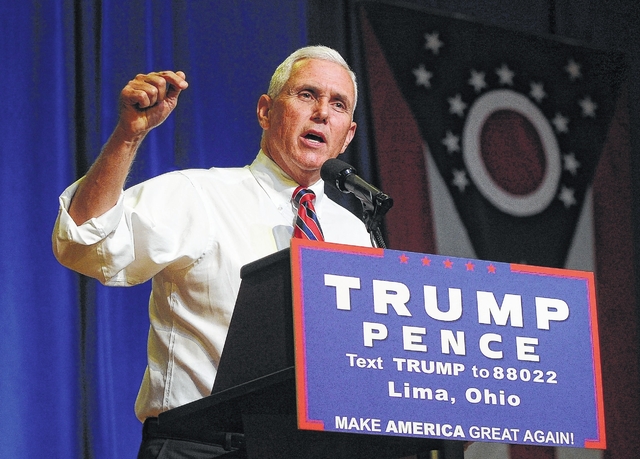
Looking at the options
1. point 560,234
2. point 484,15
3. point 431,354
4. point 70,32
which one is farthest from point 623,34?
point 431,354

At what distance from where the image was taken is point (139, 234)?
1985 mm

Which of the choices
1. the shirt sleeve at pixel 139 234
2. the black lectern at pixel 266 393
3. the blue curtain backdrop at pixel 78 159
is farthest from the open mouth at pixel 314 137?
the blue curtain backdrop at pixel 78 159

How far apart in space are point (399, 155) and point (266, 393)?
2.77m

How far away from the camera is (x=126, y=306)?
3.42m

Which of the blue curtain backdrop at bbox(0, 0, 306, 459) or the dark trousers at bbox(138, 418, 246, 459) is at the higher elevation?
the blue curtain backdrop at bbox(0, 0, 306, 459)

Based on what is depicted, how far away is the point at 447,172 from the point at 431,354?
2.83m

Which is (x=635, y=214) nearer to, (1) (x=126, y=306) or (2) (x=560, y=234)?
(2) (x=560, y=234)

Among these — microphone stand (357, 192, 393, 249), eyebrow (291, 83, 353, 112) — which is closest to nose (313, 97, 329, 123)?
eyebrow (291, 83, 353, 112)

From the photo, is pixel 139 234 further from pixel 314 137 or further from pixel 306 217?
pixel 314 137

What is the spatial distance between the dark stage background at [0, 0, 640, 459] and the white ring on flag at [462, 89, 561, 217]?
0.29 meters

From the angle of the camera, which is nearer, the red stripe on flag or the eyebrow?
the eyebrow

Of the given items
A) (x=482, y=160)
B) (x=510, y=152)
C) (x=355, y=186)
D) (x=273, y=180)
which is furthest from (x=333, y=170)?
(x=510, y=152)

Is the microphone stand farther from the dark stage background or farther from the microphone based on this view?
the dark stage background

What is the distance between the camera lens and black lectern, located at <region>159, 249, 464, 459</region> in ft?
4.81
